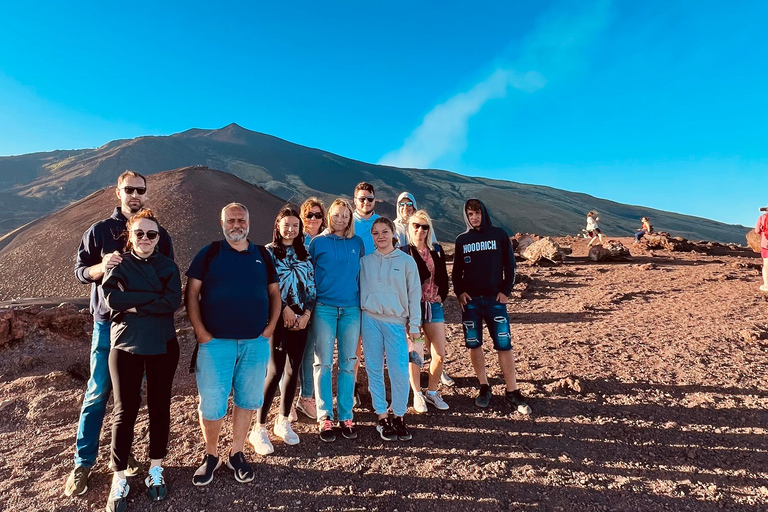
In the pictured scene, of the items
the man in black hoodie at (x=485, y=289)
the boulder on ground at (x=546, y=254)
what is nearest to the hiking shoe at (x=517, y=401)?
the man in black hoodie at (x=485, y=289)

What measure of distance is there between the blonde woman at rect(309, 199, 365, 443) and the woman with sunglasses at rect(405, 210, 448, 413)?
0.57 metres

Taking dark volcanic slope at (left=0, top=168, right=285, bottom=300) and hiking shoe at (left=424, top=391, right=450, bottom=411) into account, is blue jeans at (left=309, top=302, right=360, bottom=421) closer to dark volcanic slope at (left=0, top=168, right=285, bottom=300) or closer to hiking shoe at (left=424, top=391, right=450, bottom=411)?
hiking shoe at (left=424, top=391, right=450, bottom=411)

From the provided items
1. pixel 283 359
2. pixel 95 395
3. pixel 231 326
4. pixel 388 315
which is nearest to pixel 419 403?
pixel 388 315

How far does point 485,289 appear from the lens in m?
3.47

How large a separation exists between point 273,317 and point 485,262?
1.85 m

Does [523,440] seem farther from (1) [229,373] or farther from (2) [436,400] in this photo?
(1) [229,373]

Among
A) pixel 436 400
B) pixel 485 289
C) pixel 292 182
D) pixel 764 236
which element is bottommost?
pixel 436 400

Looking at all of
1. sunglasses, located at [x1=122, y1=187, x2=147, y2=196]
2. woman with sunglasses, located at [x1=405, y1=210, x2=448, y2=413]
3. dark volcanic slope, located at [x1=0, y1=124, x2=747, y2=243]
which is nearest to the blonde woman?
woman with sunglasses, located at [x1=405, y1=210, x2=448, y2=413]

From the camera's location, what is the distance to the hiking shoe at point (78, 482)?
2.37 meters

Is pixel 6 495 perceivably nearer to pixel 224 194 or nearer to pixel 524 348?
pixel 524 348

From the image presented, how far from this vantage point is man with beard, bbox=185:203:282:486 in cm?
236

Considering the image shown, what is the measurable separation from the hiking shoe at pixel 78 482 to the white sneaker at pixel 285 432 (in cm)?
116

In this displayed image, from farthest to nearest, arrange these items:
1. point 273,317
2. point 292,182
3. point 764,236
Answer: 1. point 292,182
2. point 764,236
3. point 273,317

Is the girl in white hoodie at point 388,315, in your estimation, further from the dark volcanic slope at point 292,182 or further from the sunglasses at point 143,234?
the dark volcanic slope at point 292,182
